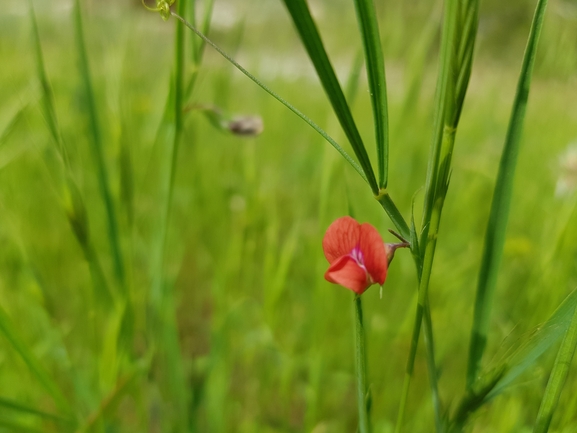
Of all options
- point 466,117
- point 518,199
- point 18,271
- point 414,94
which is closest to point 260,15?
point 414,94

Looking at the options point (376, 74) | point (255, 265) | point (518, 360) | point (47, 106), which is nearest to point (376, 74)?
point (376, 74)

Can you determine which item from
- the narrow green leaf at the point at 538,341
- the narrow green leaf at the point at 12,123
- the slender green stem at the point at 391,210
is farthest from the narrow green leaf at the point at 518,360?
the narrow green leaf at the point at 12,123

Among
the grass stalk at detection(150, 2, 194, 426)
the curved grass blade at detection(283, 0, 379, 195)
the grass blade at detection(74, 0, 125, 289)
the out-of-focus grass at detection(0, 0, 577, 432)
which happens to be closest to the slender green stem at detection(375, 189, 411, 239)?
the curved grass blade at detection(283, 0, 379, 195)

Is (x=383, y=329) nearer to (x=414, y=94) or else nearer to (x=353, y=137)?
(x=414, y=94)

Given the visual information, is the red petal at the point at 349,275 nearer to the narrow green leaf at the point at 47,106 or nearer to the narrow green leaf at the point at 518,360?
the narrow green leaf at the point at 518,360

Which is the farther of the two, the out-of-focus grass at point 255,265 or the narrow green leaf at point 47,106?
the out-of-focus grass at point 255,265

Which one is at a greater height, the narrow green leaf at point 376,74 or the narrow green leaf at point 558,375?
the narrow green leaf at point 376,74

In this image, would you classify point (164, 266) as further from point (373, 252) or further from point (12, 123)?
point (373, 252)
